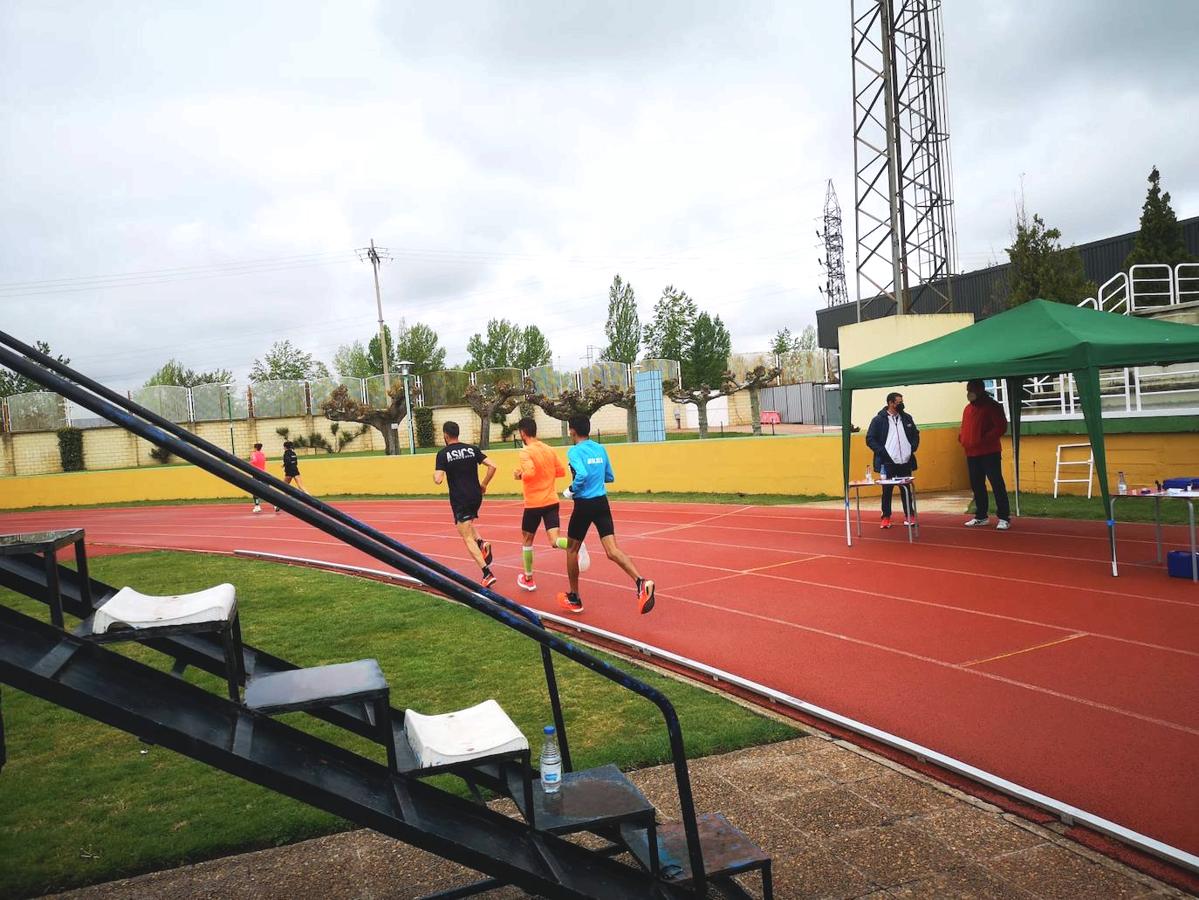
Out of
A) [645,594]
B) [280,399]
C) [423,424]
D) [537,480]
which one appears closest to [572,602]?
[645,594]

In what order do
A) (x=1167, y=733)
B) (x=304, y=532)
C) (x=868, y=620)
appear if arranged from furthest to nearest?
(x=304, y=532)
(x=868, y=620)
(x=1167, y=733)

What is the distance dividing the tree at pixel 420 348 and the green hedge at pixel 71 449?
2585 centimetres

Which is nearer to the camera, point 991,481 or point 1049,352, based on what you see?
point 1049,352

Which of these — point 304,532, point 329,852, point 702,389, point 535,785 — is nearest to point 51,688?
point 535,785

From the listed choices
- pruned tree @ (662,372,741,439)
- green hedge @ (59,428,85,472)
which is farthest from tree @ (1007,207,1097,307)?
green hedge @ (59,428,85,472)

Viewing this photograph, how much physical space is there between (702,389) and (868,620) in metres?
33.8

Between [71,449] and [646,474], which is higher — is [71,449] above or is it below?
above

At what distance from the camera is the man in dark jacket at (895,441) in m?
11.6

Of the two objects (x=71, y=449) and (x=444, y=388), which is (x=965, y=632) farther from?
(x=71, y=449)

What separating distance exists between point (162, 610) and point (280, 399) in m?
44.6

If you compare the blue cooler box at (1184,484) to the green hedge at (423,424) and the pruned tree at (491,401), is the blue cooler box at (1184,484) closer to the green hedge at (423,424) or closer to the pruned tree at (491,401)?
the pruned tree at (491,401)

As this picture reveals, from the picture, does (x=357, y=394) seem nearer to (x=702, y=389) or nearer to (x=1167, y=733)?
(x=702, y=389)

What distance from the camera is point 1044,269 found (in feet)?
73.2

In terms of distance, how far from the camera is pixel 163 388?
4362cm
